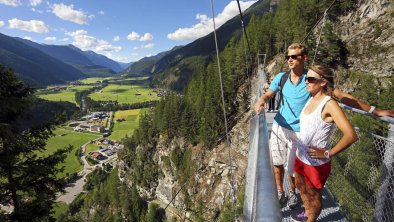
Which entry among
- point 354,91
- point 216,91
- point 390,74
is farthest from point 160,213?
point 390,74

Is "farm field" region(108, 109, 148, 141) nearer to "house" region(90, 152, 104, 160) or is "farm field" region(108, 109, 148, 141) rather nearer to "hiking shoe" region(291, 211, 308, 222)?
"house" region(90, 152, 104, 160)

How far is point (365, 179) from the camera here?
19.0 ft

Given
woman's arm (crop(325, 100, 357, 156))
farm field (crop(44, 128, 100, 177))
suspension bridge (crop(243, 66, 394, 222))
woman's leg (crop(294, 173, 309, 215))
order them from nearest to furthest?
1. suspension bridge (crop(243, 66, 394, 222))
2. woman's arm (crop(325, 100, 357, 156))
3. woman's leg (crop(294, 173, 309, 215))
4. farm field (crop(44, 128, 100, 177))

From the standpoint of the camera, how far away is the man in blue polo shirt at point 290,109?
4.54 meters

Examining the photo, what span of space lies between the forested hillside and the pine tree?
20.9 meters

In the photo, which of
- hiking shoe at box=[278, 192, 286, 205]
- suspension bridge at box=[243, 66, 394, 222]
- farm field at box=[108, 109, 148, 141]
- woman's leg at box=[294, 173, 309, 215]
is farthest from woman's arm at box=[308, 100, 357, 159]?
farm field at box=[108, 109, 148, 141]

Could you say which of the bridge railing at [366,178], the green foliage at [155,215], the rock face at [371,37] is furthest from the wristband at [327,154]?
the green foliage at [155,215]

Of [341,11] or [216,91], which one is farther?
[216,91]

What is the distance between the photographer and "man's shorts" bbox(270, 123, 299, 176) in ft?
14.6

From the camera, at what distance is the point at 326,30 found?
51688 mm

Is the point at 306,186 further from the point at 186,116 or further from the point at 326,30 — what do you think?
the point at 186,116

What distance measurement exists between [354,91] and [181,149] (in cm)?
4649

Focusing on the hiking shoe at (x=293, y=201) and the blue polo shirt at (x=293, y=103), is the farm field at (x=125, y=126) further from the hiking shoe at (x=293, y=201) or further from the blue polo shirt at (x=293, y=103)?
the blue polo shirt at (x=293, y=103)

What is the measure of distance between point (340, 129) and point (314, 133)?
1.49 feet
